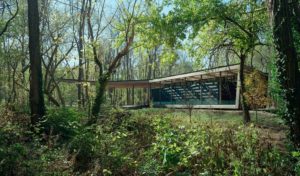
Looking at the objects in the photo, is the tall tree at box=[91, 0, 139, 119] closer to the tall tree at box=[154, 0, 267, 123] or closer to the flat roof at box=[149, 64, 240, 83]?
the tall tree at box=[154, 0, 267, 123]

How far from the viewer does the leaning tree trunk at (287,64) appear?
8133 millimetres

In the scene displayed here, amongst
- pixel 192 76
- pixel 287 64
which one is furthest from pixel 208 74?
pixel 287 64

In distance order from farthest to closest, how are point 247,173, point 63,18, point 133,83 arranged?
point 133,83 < point 63,18 < point 247,173

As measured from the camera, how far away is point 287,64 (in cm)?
820

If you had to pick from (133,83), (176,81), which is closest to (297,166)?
(176,81)

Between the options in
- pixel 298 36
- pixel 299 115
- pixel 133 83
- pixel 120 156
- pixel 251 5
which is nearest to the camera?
pixel 120 156

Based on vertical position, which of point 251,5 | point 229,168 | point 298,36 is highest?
point 251,5

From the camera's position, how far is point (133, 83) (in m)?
39.5

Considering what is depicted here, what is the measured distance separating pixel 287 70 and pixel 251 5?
8.34 m

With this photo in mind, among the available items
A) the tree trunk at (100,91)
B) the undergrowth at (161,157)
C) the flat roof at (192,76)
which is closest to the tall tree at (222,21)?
the flat roof at (192,76)

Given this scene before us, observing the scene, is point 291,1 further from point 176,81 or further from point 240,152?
point 176,81

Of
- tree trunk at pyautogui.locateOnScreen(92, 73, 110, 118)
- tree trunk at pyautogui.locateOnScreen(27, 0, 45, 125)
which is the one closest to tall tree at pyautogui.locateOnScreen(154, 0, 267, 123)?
tree trunk at pyautogui.locateOnScreen(92, 73, 110, 118)

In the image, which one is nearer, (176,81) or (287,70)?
(287,70)

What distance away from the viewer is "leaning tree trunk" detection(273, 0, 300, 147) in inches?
320
